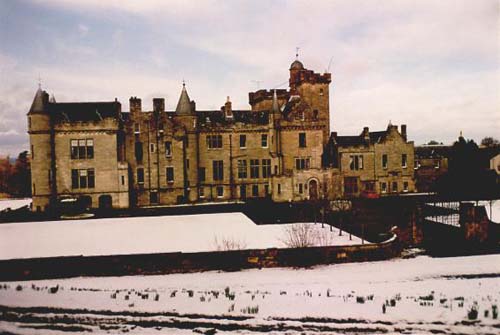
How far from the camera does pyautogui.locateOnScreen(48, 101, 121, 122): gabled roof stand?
23.0 metres

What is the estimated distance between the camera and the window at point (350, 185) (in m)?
27.2

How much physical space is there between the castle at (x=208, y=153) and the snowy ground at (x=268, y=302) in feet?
41.4

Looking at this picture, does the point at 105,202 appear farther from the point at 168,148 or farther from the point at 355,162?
the point at 355,162

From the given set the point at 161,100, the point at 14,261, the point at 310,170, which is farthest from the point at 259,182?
the point at 14,261

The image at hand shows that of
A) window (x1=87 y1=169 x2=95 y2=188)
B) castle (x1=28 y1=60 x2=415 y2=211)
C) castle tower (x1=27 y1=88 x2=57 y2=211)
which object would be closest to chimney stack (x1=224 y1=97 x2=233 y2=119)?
castle (x1=28 y1=60 x2=415 y2=211)

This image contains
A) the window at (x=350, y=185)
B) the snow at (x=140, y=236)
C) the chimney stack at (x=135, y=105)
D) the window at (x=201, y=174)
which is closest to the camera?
the snow at (x=140, y=236)

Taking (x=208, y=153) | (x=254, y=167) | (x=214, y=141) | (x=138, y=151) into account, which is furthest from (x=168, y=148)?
(x=254, y=167)

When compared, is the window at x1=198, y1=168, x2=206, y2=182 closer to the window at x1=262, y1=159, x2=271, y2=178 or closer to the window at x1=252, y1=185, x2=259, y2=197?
the window at x1=252, y1=185, x2=259, y2=197

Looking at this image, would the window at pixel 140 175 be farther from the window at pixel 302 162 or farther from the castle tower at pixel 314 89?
the castle tower at pixel 314 89

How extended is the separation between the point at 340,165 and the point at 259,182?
15.7 ft

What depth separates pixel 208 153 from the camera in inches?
1042

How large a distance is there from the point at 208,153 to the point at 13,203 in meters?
10.2

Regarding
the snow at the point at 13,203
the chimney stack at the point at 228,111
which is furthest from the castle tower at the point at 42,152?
the chimney stack at the point at 228,111

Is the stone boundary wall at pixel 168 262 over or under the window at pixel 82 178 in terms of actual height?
under
